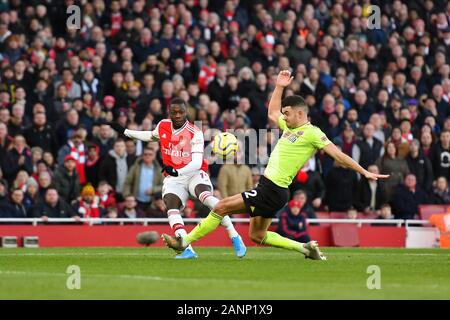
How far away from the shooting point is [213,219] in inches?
663

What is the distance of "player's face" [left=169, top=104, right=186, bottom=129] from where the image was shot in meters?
17.9

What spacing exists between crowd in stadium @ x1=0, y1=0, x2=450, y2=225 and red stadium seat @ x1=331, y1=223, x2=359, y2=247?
63 centimetres

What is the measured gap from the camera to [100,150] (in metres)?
24.6

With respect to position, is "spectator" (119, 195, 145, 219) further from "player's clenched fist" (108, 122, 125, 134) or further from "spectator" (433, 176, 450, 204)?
"spectator" (433, 176, 450, 204)

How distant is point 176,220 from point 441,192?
32.8 feet

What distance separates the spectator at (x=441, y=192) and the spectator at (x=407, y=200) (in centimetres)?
73

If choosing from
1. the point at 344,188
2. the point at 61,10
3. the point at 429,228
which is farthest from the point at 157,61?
the point at 429,228

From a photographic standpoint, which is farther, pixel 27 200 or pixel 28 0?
pixel 28 0

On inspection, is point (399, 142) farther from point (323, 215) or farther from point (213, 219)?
point (213, 219)

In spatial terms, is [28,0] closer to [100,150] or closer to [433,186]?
[100,150]

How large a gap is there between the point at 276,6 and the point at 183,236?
47.0 ft

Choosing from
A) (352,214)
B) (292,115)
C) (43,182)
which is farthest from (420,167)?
(292,115)

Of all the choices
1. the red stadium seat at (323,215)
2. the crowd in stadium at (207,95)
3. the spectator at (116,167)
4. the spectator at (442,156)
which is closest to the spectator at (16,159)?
the crowd in stadium at (207,95)

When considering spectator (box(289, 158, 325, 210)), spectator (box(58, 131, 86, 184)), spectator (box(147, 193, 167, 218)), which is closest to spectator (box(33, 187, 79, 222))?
spectator (box(58, 131, 86, 184))
